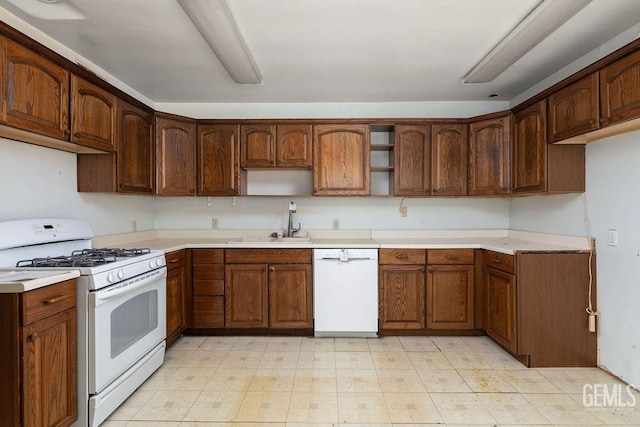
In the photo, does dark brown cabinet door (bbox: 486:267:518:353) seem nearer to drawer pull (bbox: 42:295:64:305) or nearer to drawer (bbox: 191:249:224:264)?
drawer (bbox: 191:249:224:264)

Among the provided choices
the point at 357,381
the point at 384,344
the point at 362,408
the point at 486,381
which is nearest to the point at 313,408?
the point at 362,408

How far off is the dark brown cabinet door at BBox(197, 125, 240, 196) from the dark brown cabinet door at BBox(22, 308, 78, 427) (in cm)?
177

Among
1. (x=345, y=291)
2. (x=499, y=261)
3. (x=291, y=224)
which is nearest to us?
(x=499, y=261)

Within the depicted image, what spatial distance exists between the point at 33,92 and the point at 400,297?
2992 millimetres

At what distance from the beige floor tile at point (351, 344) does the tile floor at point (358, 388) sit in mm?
17

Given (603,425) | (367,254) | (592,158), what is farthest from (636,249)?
(367,254)

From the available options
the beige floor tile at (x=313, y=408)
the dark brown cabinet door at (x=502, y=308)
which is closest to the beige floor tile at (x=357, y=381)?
the beige floor tile at (x=313, y=408)

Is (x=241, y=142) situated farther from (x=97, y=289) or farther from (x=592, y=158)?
(x=592, y=158)

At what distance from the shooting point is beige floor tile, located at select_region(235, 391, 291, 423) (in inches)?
76.2

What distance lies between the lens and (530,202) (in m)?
3.23

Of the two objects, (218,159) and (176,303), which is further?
(218,159)

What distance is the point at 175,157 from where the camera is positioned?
321cm

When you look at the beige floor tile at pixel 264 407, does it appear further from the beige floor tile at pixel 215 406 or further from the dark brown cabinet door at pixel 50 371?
the dark brown cabinet door at pixel 50 371

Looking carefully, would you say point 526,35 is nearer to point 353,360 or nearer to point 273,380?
point 353,360
